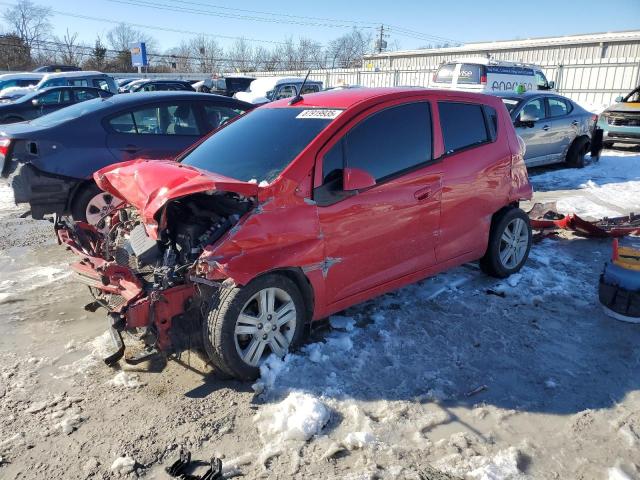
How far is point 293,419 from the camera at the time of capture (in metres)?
3.02

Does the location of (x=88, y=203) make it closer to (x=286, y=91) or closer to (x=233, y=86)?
(x=286, y=91)

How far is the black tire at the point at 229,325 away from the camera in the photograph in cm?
324

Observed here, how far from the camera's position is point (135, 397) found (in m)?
3.34

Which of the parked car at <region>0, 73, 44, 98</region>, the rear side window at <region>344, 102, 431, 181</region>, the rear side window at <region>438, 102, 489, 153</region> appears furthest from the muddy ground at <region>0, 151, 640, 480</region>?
the parked car at <region>0, 73, 44, 98</region>

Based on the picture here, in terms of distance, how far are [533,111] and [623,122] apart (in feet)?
16.2

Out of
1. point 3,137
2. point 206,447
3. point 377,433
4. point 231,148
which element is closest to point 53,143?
point 3,137

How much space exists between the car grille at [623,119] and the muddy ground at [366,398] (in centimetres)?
1109

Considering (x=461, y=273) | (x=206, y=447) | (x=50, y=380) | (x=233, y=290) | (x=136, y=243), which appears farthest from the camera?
(x=461, y=273)

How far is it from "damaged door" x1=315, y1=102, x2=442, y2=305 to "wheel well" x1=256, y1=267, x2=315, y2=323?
0.49 ft

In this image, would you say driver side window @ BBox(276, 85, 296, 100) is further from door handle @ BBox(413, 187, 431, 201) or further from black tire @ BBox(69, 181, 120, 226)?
door handle @ BBox(413, 187, 431, 201)

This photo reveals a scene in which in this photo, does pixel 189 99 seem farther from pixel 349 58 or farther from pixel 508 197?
pixel 349 58

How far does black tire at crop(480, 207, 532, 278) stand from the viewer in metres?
5.08

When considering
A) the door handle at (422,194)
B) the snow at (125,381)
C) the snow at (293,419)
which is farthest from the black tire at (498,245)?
the snow at (125,381)

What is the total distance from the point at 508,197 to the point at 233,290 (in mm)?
3117
